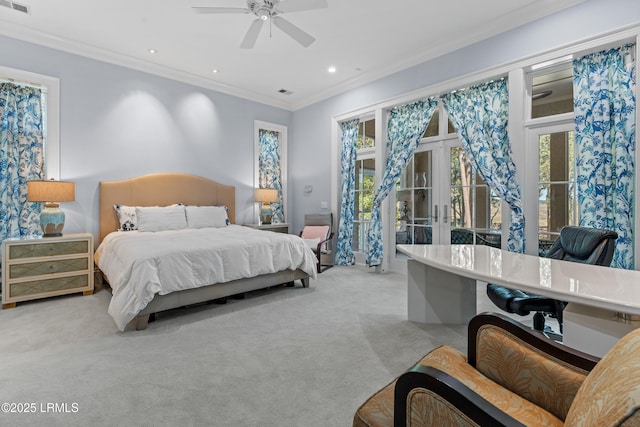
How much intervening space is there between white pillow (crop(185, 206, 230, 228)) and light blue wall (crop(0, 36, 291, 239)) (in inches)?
30.1

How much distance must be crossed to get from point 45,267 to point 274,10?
366 centimetres

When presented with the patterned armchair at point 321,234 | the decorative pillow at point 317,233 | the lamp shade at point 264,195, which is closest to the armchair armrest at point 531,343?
the patterned armchair at point 321,234

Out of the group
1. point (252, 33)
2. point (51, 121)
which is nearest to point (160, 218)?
point (51, 121)

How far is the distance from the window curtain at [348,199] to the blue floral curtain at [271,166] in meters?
1.53

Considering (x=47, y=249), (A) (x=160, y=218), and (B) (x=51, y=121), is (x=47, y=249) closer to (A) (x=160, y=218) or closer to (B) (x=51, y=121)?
(A) (x=160, y=218)

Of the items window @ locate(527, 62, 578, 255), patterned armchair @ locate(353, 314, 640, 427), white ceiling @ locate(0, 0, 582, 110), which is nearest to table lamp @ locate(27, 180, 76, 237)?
white ceiling @ locate(0, 0, 582, 110)

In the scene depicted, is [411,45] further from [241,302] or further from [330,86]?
[241,302]

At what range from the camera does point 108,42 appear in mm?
4199

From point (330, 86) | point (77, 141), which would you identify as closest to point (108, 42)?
point (77, 141)

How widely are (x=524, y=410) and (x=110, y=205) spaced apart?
504 cm

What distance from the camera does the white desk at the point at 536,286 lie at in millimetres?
1299

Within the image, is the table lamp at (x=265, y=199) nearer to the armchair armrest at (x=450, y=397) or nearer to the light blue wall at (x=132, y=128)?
the light blue wall at (x=132, y=128)

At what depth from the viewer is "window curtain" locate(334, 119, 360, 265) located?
18.3ft

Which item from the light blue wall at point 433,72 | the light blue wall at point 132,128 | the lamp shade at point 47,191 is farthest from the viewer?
the light blue wall at point 132,128
